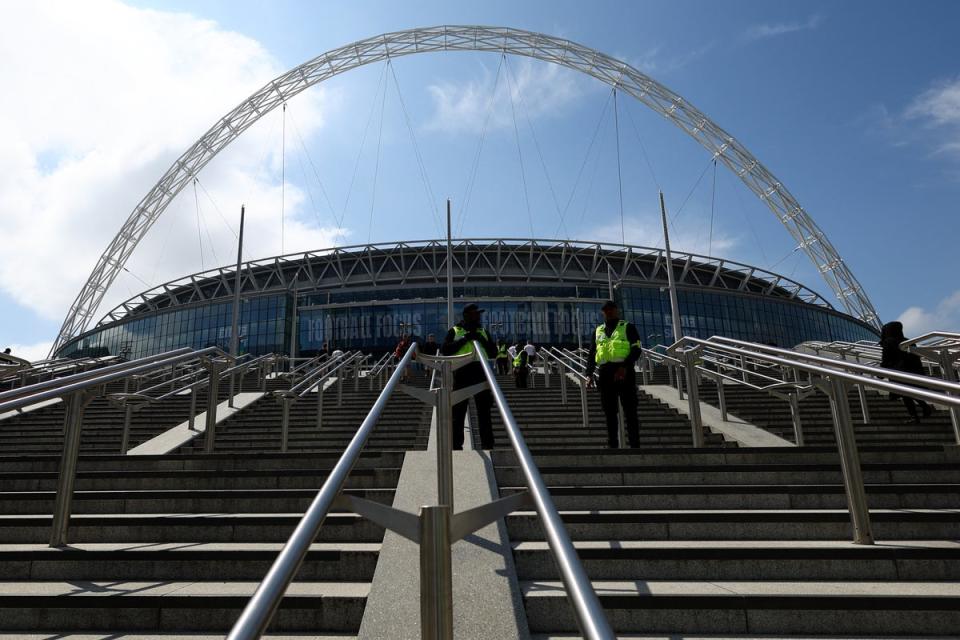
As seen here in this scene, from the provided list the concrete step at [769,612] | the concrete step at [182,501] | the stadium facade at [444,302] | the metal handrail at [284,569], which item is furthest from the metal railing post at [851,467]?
the stadium facade at [444,302]

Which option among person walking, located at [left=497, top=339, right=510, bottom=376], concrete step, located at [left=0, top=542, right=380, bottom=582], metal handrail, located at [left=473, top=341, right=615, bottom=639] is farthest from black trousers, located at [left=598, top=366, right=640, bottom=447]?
metal handrail, located at [left=473, top=341, right=615, bottom=639]

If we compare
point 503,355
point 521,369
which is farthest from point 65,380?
point 521,369

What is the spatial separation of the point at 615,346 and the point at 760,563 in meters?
3.40

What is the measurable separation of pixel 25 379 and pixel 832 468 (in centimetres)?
1598

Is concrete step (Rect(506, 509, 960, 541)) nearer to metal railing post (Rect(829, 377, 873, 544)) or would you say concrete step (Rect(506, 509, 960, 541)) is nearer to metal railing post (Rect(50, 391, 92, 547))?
metal railing post (Rect(829, 377, 873, 544))

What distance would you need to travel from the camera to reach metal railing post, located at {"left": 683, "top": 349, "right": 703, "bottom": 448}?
6.43m

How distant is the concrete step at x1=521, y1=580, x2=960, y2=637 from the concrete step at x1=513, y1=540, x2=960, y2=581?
274mm

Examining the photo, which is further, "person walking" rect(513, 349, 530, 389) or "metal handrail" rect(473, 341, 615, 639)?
"person walking" rect(513, 349, 530, 389)

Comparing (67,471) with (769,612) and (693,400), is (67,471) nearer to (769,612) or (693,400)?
(769,612)

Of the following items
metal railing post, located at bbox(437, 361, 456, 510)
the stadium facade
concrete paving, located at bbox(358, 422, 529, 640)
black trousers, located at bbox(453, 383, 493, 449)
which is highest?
the stadium facade

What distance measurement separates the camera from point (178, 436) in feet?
26.2

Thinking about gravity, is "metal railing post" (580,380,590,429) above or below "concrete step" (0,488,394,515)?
above

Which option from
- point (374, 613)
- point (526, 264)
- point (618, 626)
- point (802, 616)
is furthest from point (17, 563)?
point (526, 264)

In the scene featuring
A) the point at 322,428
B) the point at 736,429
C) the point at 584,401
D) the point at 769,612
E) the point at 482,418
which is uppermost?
the point at 584,401
